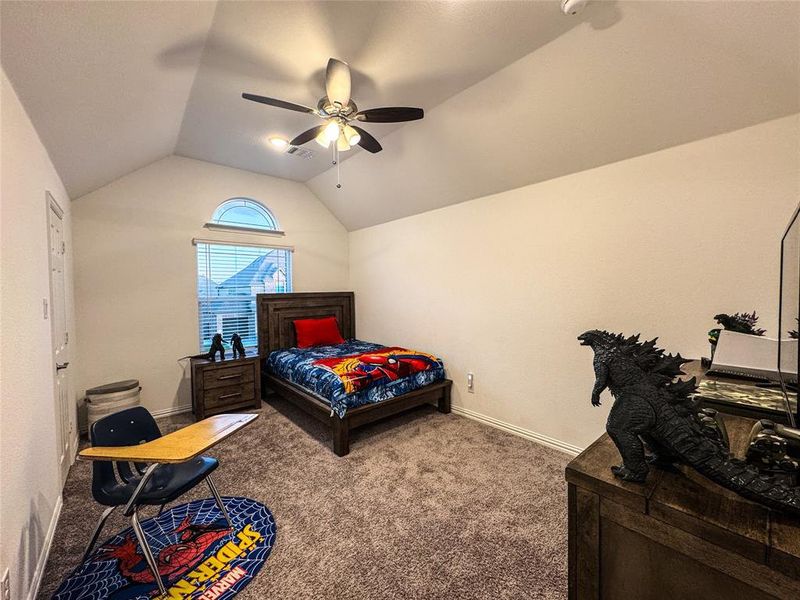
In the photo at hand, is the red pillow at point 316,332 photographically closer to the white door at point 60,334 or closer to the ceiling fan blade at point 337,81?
the white door at point 60,334

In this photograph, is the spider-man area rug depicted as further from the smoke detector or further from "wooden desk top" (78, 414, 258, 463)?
the smoke detector

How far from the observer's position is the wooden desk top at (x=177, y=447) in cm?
144

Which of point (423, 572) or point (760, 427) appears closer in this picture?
point (760, 427)

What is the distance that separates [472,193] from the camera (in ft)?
11.0

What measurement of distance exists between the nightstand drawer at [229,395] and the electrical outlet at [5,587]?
2298mm

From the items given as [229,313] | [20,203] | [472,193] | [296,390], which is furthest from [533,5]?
[229,313]

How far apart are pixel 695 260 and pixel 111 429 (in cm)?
367

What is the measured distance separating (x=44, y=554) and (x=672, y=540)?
2719 millimetres

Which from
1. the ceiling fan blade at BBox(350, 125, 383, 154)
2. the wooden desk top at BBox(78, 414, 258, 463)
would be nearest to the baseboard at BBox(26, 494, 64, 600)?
the wooden desk top at BBox(78, 414, 258, 463)

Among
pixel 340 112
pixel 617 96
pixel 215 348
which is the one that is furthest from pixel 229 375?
pixel 617 96

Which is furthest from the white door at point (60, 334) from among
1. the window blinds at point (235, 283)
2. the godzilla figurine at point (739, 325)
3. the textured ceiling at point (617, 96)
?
the godzilla figurine at point (739, 325)

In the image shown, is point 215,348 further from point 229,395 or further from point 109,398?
point 109,398

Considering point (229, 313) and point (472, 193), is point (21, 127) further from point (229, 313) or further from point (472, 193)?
point (472, 193)

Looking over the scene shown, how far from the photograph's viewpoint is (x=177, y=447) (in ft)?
5.16
